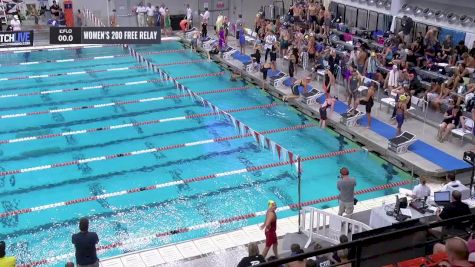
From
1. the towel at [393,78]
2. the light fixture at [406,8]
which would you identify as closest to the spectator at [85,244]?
the towel at [393,78]

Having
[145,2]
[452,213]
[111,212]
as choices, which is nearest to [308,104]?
[111,212]

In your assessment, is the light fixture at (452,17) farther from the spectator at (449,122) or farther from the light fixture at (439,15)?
the spectator at (449,122)

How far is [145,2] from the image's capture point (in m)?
26.0

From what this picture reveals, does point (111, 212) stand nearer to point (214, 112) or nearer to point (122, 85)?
point (214, 112)

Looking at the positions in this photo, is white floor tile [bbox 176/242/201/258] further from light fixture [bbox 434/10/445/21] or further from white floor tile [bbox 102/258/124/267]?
light fixture [bbox 434/10/445/21]

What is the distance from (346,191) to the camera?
9117 mm

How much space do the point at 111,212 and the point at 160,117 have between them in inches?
198

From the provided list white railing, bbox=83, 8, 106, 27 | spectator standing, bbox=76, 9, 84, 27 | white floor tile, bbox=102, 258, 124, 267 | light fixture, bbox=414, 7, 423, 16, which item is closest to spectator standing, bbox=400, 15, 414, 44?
light fixture, bbox=414, 7, 423, 16

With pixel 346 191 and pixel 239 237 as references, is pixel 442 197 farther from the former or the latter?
pixel 239 237

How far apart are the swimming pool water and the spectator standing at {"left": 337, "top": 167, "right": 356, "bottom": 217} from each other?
4.55 ft

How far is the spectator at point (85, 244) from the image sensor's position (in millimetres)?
7148
